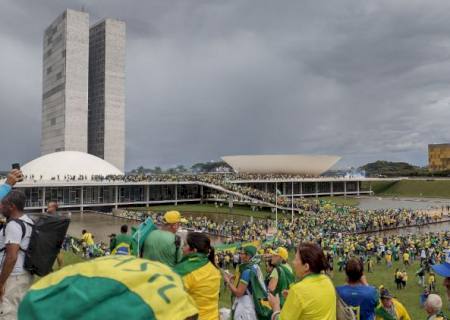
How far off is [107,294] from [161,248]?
335cm

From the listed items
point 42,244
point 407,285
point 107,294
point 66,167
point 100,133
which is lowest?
point 407,285

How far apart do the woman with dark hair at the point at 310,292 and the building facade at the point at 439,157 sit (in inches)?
4323

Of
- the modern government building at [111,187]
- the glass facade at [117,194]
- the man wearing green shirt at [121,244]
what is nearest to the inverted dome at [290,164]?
the modern government building at [111,187]

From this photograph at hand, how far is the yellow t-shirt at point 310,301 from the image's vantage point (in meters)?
3.14

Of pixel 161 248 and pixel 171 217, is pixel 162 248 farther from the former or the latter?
pixel 171 217

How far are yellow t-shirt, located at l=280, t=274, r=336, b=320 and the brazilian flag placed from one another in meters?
1.87

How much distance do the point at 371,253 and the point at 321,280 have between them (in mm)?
19446

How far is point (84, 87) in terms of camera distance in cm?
7100

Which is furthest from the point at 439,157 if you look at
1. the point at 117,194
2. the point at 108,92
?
the point at 117,194

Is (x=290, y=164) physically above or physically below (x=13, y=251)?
above

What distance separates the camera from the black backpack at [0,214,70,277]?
13.7 ft

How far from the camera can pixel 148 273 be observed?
144 cm

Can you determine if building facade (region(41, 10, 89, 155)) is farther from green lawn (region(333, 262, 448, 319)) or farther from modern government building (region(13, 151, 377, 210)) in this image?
green lawn (region(333, 262, 448, 319))

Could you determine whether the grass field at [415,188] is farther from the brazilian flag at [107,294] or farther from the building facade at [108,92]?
the brazilian flag at [107,294]
